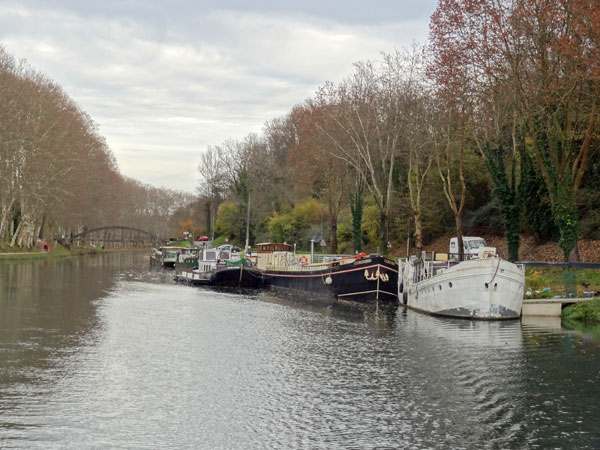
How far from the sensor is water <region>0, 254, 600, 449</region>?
49.0 ft

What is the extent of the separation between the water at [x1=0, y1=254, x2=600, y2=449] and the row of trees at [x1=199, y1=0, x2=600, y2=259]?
1268cm

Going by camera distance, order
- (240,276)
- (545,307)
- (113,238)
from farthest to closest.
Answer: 1. (113,238)
2. (240,276)
3. (545,307)

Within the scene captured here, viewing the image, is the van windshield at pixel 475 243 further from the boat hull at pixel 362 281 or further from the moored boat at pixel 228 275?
the moored boat at pixel 228 275

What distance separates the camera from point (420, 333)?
2889 centimetres

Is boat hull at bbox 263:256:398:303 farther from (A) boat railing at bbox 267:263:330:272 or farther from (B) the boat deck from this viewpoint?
(B) the boat deck

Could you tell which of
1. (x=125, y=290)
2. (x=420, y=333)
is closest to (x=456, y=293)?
(x=420, y=333)

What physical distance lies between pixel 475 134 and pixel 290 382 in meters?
29.0

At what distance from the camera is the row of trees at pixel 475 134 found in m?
36.9

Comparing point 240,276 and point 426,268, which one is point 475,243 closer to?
point 240,276

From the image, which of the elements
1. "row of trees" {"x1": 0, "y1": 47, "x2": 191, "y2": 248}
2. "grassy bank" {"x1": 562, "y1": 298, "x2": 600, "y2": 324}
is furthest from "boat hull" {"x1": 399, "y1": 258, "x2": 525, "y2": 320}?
"row of trees" {"x1": 0, "y1": 47, "x2": 191, "y2": 248}

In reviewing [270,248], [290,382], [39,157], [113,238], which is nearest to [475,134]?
[270,248]

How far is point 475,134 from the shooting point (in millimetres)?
45062

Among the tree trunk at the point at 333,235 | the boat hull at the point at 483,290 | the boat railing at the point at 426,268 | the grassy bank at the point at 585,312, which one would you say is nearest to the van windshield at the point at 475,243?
the boat railing at the point at 426,268

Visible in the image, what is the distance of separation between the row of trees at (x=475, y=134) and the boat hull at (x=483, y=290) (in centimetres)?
874
